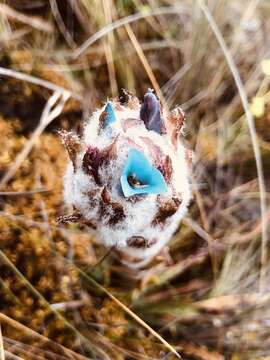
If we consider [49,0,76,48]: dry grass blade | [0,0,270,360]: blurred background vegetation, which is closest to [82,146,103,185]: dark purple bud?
[0,0,270,360]: blurred background vegetation

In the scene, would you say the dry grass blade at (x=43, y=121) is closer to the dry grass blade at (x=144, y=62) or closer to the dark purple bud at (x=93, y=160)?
the dry grass blade at (x=144, y=62)

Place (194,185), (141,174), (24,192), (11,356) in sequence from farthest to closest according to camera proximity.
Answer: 1. (194,185)
2. (24,192)
3. (11,356)
4. (141,174)

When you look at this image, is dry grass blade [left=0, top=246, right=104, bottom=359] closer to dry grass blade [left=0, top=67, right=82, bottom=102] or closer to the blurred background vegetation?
the blurred background vegetation

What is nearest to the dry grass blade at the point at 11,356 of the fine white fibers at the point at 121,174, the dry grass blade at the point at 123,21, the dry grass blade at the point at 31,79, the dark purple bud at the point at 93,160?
the fine white fibers at the point at 121,174

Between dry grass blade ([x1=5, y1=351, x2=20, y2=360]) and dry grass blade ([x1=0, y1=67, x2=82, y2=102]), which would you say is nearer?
dry grass blade ([x1=5, y1=351, x2=20, y2=360])

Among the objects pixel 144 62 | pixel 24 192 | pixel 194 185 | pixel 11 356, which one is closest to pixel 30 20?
pixel 144 62

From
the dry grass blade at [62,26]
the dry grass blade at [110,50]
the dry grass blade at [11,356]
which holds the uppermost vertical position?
the dry grass blade at [62,26]

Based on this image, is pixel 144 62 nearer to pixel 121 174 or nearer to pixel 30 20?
pixel 30 20
